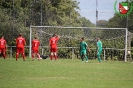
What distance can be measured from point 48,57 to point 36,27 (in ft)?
9.87

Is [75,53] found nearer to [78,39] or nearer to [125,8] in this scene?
[78,39]

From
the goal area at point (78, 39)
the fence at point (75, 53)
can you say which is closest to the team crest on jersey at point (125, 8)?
the goal area at point (78, 39)

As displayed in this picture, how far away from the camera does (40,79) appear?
1995cm

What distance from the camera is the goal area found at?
139ft

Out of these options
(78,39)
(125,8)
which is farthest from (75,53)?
(125,8)

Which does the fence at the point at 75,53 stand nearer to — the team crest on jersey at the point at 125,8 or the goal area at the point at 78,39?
the goal area at the point at 78,39

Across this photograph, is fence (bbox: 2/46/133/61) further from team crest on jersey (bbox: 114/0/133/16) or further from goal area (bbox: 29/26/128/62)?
team crest on jersey (bbox: 114/0/133/16)

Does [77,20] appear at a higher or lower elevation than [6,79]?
higher

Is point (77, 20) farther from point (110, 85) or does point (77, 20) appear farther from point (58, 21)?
point (110, 85)

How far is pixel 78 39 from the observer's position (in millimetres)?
43812

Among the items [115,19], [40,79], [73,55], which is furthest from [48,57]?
[40,79]

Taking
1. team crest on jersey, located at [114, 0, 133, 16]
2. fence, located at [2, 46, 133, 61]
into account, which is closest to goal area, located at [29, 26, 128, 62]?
fence, located at [2, 46, 133, 61]

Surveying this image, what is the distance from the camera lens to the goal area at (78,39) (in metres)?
Result: 42.3

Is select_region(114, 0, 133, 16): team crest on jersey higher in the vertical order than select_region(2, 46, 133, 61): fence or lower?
higher
